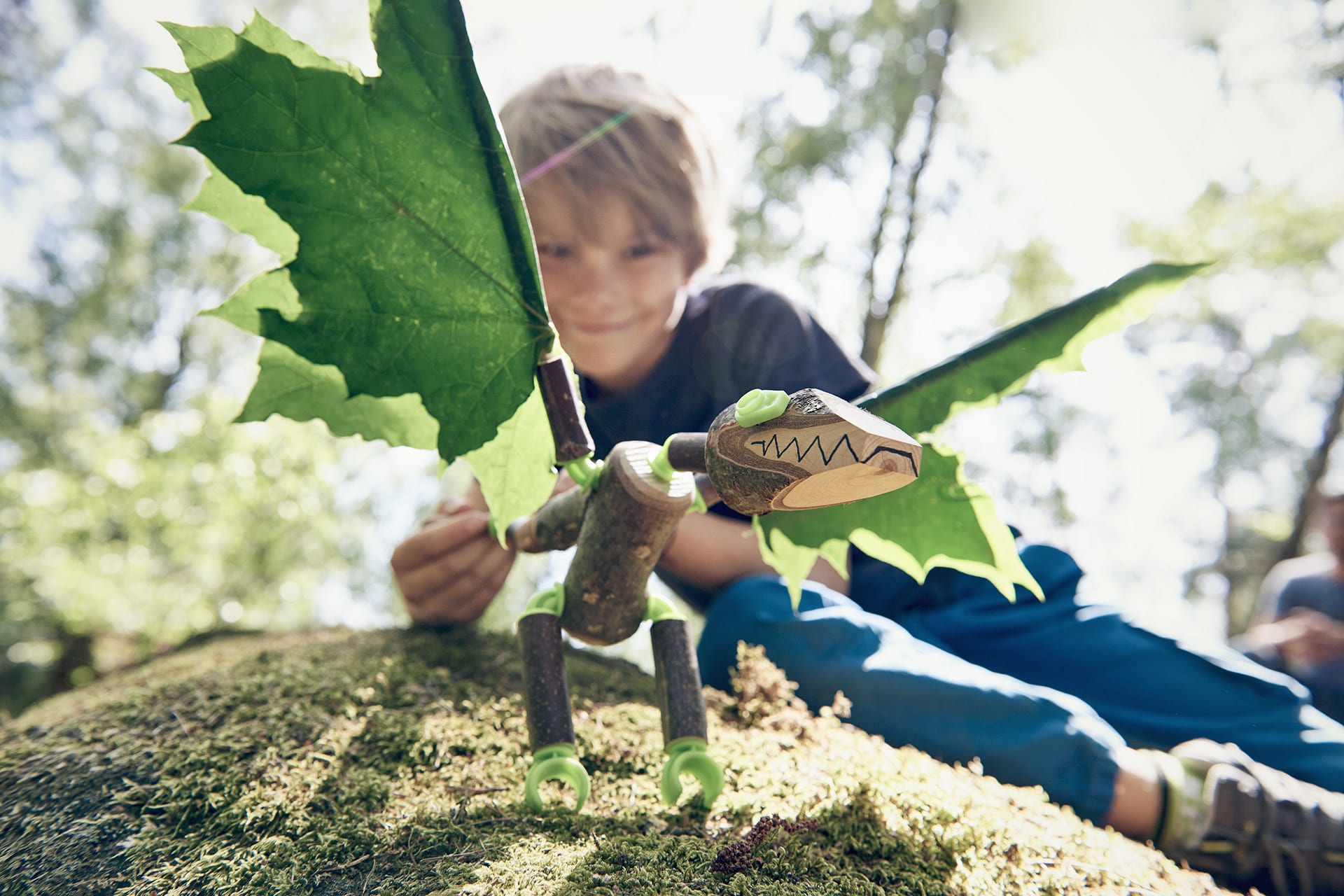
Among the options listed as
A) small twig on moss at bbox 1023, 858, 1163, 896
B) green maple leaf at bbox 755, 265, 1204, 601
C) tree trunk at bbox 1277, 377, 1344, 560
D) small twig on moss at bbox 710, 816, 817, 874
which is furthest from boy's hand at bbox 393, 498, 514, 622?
tree trunk at bbox 1277, 377, 1344, 560

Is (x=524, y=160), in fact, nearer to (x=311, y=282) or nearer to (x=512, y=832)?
(x=311, y=282)

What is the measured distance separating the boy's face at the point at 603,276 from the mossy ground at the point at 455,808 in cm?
82

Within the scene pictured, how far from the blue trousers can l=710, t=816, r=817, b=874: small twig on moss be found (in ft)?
1.44

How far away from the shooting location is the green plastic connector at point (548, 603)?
3.04 feet

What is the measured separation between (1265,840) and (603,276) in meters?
1.50

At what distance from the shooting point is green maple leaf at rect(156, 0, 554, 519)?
776mm

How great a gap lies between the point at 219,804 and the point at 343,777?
0.13m

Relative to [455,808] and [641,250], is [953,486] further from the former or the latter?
[641,250]

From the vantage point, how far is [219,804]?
2.75 ft

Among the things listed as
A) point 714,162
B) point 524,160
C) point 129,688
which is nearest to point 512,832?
point 129,688

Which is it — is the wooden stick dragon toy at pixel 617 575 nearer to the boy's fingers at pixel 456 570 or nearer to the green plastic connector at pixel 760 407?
the green plastic connector at pixel 760 407

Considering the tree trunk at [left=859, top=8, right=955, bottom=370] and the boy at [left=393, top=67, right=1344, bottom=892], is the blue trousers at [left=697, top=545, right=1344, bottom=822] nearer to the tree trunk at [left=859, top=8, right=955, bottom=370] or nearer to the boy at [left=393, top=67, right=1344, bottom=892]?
the boy at [left=393, top=67, right=1344, bottom=892]

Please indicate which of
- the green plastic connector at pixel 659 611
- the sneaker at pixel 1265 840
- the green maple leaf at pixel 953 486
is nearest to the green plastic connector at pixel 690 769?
the green plastic connector at pixel 659 611

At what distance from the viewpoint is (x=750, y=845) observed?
0.76 metres
